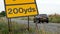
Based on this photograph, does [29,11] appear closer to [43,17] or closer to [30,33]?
[30,33]

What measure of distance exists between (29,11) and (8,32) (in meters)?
1.49

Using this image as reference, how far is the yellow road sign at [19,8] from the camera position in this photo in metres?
12.4

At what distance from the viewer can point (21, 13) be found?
41.1ft

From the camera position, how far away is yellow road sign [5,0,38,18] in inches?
488

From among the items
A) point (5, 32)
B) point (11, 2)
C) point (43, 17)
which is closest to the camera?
point (11, 2)

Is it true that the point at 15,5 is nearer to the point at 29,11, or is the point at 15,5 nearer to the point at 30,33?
the point at 29,11

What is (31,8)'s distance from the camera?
12.5 meters

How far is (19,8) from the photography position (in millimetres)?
12570

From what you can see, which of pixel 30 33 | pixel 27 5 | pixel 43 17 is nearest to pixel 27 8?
pixel 27 5

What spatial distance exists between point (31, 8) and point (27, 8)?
20 cm

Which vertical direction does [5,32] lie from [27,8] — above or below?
A: below

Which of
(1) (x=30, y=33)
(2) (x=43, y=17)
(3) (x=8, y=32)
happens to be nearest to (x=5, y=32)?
(3) (x=8, y=32)

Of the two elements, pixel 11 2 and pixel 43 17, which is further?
pixel 43 17

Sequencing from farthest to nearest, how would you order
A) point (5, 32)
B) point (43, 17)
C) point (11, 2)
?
point (43, 17) < point (5, 32) < point (11, 2)
